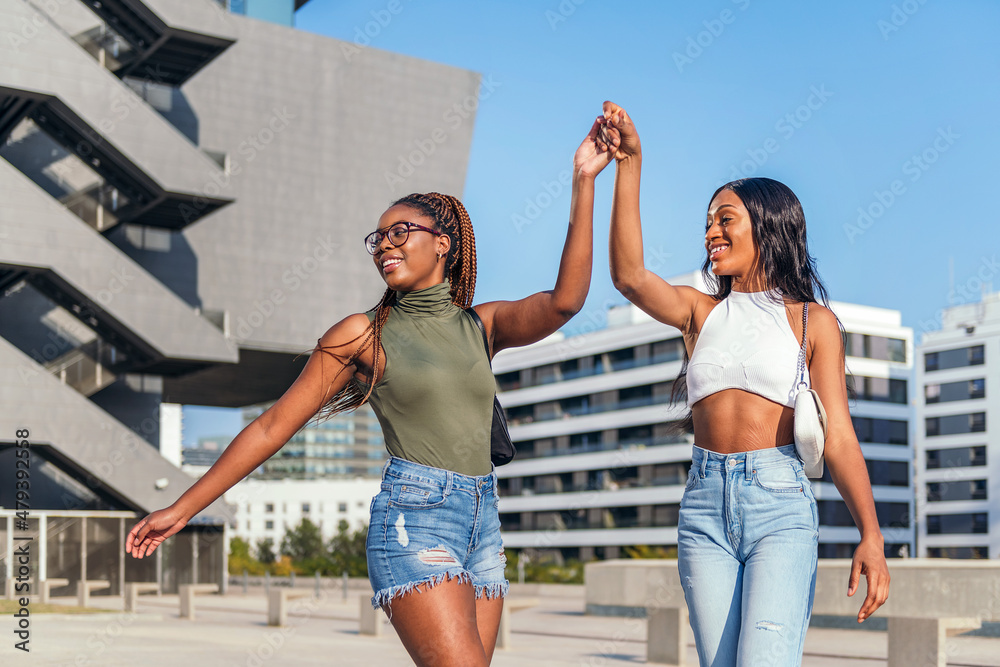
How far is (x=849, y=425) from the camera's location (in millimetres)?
3746

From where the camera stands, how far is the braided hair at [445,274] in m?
3.54

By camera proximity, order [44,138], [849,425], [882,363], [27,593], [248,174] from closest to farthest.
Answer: [849,425], [27,593], [44,138], [248,174], [882,363]

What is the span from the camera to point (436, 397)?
11.3 ft

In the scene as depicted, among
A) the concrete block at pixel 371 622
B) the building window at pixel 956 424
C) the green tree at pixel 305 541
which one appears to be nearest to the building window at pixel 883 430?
the building window at pixel 956 424

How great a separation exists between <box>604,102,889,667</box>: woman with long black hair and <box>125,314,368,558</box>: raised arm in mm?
958

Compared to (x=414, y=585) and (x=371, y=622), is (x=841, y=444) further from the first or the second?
(x=371, y=622)

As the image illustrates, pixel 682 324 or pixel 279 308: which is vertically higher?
pixel 279 308

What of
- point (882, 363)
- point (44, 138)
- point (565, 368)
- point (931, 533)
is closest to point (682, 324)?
point (44, 138)

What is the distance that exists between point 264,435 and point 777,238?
1846mm

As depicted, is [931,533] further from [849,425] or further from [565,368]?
[849,425]

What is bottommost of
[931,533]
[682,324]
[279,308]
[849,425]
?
[931,533]

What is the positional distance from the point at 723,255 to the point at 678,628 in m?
10.4

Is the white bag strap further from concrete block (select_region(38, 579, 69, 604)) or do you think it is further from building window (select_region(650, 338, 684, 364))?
building window (select_region(650, 338, 684, 364))

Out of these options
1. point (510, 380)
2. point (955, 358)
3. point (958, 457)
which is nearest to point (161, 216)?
point (510, 380)
